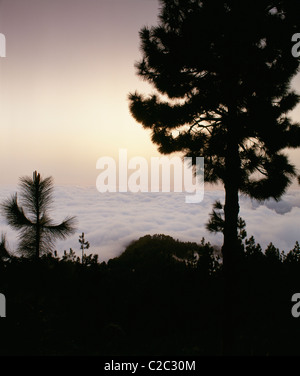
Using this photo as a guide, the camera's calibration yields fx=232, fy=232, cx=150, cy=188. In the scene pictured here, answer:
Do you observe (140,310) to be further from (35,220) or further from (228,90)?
(228,90)

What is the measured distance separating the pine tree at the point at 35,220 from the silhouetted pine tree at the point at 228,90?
2774 millimetres

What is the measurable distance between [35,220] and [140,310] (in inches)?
160

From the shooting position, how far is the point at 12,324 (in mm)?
4898

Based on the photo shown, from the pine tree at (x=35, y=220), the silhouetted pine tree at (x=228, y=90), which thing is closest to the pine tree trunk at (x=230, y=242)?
the silhouetted pine tree at (x=228, y=90)

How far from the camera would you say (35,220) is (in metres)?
3.86

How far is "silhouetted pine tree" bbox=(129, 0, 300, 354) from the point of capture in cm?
457

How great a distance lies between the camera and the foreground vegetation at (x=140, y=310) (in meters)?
4.91

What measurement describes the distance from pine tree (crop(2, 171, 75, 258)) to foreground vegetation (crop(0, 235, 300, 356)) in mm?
226

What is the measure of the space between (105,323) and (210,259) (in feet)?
13.7

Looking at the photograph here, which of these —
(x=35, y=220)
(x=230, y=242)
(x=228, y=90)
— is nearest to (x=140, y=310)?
(x=230, y=242)

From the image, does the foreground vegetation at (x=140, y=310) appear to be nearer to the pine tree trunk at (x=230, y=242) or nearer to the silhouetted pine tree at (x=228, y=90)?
the pine tree trunk at (x=230, y=242)
